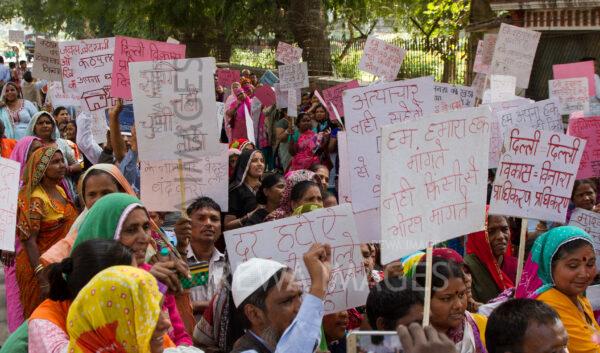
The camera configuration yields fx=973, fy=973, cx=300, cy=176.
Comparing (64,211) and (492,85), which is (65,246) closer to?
(64,211)

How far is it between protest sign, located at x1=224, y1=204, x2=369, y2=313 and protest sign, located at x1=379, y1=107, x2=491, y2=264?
64 centimetres

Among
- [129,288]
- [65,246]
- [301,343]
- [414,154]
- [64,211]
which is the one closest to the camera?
[129,288]

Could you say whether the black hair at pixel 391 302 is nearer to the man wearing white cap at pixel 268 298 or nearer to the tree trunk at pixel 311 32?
the man wearing white cap at pixel 268 298

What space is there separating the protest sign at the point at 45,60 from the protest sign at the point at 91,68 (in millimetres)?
2922

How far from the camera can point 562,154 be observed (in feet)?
18.3

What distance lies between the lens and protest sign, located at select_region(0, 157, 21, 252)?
5.10 metres

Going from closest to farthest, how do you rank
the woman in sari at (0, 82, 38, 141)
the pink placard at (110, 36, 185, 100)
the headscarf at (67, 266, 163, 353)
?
1. the headscarf at (67, 266, 163, 353)
2. the pink placard at (110, 36, 185, 100)
3. the woman in sari at (0, 82, 38, 141)

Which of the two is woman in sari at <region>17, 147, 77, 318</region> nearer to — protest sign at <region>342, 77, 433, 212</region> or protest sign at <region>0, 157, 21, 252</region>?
protest sign at <region>0, 157, 21, 252</region>

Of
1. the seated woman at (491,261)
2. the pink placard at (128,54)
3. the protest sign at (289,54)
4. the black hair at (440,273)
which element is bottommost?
the seated woman at (491,261)

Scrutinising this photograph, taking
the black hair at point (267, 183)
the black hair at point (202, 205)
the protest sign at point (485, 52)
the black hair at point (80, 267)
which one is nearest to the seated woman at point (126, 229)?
the black hair at point (80, 267)

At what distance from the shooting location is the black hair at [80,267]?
3635 mm

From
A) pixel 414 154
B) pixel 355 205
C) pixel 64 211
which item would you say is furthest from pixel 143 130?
pixel 414 154

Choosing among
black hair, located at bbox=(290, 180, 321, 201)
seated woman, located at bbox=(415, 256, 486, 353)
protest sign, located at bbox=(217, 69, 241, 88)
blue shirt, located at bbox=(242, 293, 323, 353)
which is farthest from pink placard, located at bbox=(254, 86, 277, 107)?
blue shirt, located at bbox=(242, 293, 323, 353)

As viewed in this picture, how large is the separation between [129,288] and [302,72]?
420 inches
